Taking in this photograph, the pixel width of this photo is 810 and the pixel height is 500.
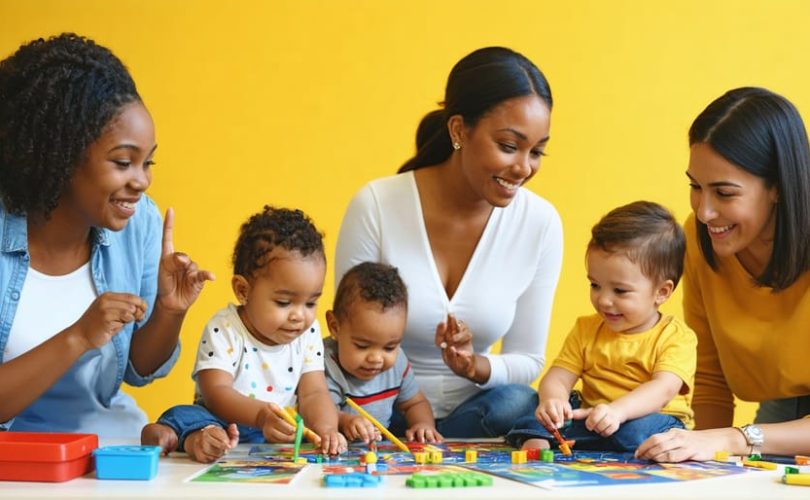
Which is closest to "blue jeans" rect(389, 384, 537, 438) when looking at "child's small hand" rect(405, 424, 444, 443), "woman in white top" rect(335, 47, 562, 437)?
"woman in white top" rect(335, 47, 562, 437)

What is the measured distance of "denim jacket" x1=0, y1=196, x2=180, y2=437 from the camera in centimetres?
183

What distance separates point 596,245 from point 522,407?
39 cm

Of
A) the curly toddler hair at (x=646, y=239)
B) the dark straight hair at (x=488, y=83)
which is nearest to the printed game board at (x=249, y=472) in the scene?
the curly toddler hair at (x=646, y=239)

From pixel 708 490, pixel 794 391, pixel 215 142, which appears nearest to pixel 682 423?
pixel 794 391

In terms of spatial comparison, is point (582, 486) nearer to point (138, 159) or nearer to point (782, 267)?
point (782, 267)

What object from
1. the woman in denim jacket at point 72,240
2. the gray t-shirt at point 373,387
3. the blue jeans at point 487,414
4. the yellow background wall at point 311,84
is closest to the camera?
the woman in denim jacket at point 72,240

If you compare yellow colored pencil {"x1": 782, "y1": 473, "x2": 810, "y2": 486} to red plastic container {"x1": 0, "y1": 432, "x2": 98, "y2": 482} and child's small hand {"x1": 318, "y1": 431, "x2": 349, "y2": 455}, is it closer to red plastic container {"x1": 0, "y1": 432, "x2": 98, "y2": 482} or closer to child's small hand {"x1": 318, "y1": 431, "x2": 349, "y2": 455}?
child's small hand {"x1": 318, "y1": 431, "x2": 349, "y2": 455}

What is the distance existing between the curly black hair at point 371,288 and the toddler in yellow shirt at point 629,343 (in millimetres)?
310

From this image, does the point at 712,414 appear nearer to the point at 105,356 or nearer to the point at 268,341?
the point at 268,341

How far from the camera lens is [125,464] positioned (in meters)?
1.36

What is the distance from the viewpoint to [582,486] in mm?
1324

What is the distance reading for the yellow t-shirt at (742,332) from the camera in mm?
1867

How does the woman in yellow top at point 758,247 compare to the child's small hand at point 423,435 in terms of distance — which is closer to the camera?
the woman in yellow top at point 758,247

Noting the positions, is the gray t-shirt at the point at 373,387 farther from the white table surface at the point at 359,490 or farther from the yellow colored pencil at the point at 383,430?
the white table surface at the point at 359,490
